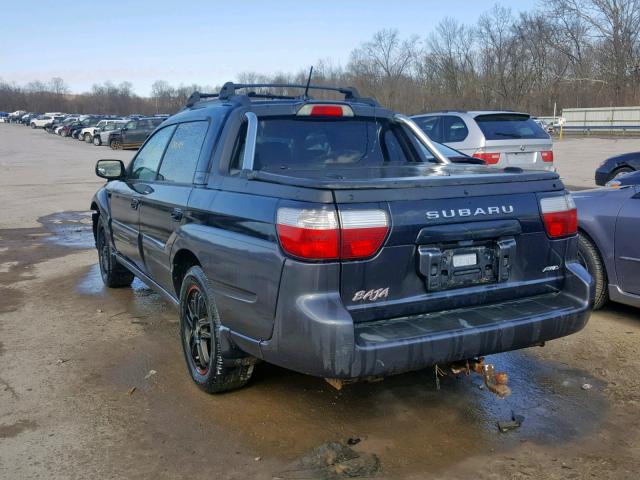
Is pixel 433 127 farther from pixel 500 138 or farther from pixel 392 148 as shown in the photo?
pixel 392 148

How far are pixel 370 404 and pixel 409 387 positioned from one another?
0.40m

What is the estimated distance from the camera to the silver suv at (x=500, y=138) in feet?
34.9

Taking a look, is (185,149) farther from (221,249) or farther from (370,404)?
(370,404)

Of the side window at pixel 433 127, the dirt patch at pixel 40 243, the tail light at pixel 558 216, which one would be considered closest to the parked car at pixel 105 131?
the dirt patch at pixel 40 243

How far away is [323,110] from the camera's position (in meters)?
4.55

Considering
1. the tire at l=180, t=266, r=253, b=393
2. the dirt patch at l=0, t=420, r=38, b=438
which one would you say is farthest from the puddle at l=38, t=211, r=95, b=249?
the dirt patch at l=0, t=420, r=38, b=438

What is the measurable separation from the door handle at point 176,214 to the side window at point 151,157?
96cm

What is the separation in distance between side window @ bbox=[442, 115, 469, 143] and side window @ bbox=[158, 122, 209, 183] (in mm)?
6757

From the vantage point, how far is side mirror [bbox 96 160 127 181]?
20.0 ft

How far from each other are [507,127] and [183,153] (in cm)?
744

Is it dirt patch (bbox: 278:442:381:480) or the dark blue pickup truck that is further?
dirt patch (bbox: 278:442:381:480)

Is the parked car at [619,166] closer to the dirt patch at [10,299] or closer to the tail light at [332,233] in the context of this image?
the dirt patch at [10,299]

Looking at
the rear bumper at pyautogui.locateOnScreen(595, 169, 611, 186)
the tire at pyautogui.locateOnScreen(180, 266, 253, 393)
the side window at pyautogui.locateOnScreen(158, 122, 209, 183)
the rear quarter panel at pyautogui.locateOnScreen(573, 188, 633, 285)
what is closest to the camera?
the tire at pyautogui.locateOnScreen(180, 266, 253, 393)

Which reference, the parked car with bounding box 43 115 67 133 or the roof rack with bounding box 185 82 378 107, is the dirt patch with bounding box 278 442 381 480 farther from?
the parked car with bounding box 43 115 67 133
